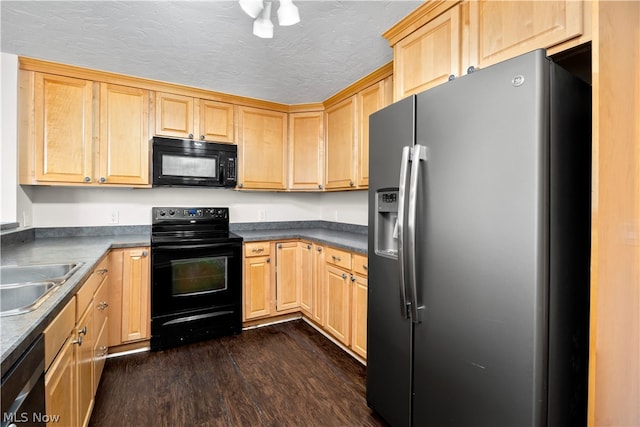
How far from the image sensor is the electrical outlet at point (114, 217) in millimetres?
2838

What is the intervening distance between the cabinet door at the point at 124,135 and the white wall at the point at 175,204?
34cm

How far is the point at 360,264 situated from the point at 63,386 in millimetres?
1678

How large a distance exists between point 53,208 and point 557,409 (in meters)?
3.58

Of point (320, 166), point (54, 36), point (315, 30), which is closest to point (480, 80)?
point (315, 30)

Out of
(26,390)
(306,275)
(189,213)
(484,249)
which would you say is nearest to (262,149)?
(189,213)

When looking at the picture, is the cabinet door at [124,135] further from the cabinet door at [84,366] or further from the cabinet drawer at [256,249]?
the cabinet door at [84,366]

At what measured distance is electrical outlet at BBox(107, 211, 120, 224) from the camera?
9.31 feet

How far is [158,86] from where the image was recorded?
2.70 meters

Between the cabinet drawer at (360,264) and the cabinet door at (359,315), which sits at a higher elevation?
the cabinet drawer at (360,264)

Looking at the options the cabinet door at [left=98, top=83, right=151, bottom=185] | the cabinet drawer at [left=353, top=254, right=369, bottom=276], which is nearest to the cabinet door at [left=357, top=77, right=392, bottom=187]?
the cabinet drawer at [left=353, top=254, right=369, bottom=276]

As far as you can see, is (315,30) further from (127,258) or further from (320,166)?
(127,258)

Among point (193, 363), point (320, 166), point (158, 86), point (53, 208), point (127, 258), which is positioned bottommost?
point (193, 363)

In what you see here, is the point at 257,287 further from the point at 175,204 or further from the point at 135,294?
the point at 175,204

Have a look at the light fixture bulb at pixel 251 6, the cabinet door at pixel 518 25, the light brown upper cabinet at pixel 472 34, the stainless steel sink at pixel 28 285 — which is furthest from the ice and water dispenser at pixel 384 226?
the stainless steel sink at pixel 28 285
